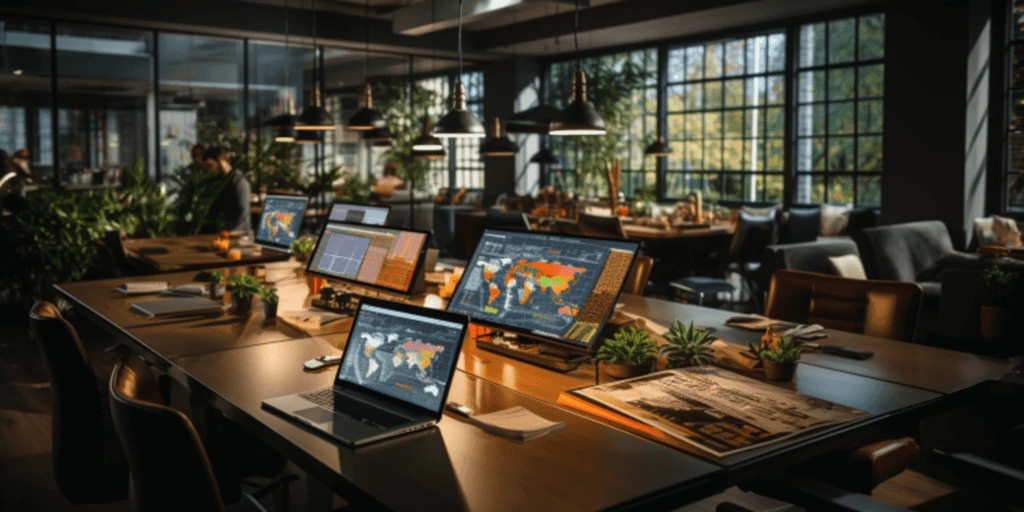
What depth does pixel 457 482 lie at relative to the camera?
4.97 ft

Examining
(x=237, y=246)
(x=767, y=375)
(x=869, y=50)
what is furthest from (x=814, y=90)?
(x=767, y=375)

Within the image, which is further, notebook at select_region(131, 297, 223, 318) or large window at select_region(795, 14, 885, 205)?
large window at select_region(795, 14, 885, 205)

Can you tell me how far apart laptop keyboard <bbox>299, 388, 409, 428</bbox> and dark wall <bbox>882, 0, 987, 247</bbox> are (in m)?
8.06

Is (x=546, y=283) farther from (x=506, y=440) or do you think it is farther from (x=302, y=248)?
(x=302, y=248)

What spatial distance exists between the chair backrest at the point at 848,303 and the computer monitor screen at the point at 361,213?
2012mm

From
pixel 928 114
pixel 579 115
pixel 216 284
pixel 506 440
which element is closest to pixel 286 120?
pixel 216 284

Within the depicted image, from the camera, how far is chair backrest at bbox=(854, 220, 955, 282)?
714 cm

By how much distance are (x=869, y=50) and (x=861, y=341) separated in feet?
26.5

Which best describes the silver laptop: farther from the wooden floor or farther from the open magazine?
the open magazine

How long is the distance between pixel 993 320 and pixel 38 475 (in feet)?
16.0

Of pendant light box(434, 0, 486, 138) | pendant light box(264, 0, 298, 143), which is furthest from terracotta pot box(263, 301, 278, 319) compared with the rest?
pendant light box(264, 0, 298, 143)

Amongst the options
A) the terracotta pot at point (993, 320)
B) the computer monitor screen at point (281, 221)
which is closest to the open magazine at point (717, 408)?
the terracotta pot at point (993, 320)

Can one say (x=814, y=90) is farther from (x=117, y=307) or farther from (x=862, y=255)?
(x=117, y=307)

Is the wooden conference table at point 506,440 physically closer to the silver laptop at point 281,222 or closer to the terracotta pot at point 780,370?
the terracotta pot at point 780,370
